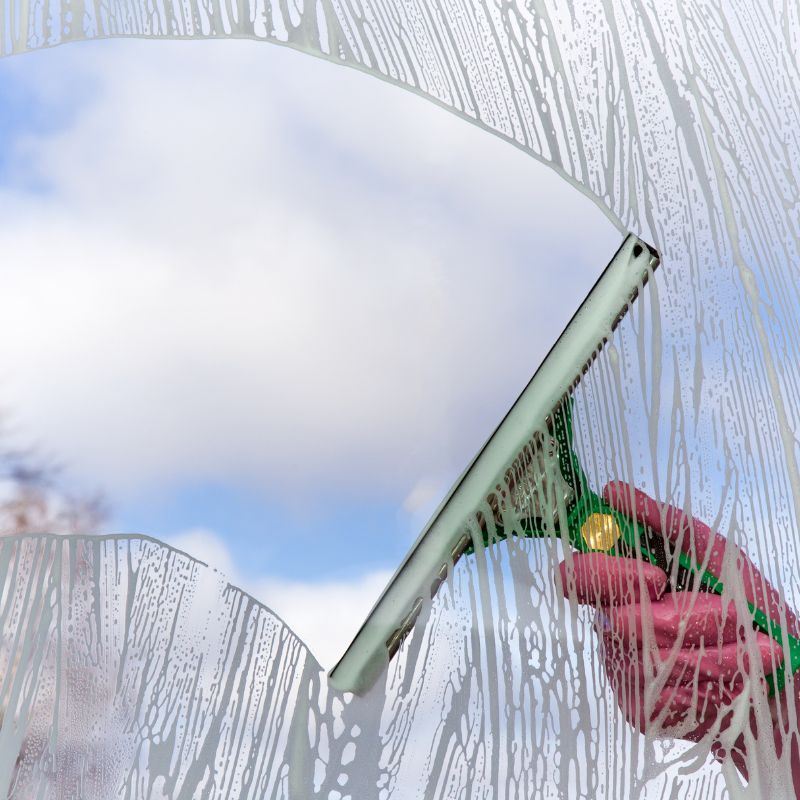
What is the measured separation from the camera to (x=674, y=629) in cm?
27

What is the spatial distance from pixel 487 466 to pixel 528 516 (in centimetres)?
2

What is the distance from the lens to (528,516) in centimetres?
27

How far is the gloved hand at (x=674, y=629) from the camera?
0.26m

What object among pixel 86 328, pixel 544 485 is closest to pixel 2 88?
pixel 86 328

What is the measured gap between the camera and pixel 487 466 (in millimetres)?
271

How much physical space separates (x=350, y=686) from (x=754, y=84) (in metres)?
0.27

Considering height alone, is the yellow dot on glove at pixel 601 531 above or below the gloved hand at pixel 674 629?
above

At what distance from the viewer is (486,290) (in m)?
0.29

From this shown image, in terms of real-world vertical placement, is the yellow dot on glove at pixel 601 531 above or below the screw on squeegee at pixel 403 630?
above

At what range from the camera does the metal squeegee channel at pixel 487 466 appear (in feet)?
0.83

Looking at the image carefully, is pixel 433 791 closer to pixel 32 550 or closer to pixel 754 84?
pixel 32 550

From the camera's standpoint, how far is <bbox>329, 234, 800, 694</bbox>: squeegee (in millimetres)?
256

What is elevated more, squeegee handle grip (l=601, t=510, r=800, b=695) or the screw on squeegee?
squeegee handle grip (l=601, t=510, r=800, b=695)

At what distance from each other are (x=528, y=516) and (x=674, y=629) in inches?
2.4
